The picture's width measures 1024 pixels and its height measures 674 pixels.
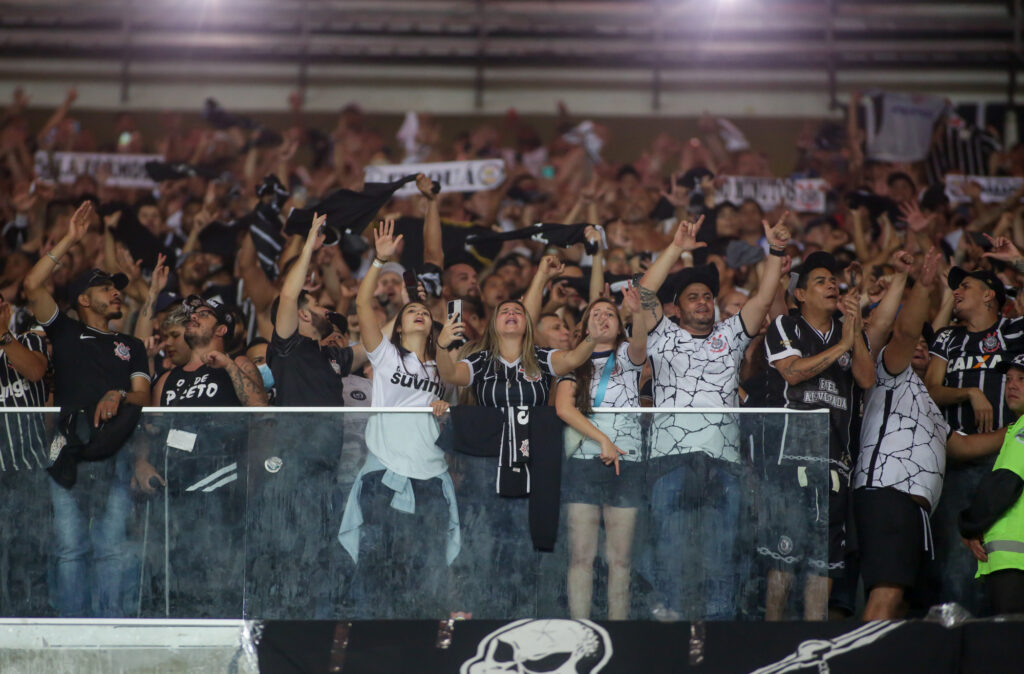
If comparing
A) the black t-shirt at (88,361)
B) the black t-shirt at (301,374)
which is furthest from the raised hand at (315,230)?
the black t-shirt at (88,361)

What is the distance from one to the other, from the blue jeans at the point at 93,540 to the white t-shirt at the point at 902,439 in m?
3.50

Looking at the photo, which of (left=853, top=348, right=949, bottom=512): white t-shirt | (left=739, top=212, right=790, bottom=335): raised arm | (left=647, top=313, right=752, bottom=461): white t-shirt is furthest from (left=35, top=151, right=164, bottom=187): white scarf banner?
(left=853, top=348, right=949, bottom=512): white t-shirt

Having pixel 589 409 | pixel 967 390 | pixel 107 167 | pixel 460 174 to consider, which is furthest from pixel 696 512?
pixel 107 167

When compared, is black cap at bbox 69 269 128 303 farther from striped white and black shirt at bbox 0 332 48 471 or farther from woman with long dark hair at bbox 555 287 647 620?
woman with long dark hair at bbox 555 287 647 620

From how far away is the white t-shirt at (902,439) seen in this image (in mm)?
6094

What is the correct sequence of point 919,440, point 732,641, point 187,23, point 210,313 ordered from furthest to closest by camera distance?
point 187,23
point 210,313
point 919,440
point 732,641

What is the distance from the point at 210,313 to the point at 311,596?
173 cm

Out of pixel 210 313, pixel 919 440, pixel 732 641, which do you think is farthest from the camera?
pixel 210 313

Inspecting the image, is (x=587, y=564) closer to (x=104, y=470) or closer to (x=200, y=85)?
(x=104, y=470)

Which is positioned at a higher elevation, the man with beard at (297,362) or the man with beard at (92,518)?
the man with beard at (297,362)

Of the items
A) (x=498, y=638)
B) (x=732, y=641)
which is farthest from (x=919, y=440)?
(x=498, y=638)

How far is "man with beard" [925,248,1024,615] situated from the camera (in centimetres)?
628

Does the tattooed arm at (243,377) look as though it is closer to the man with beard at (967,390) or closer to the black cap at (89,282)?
the black cap at (89,282)

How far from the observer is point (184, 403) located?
6.45m
